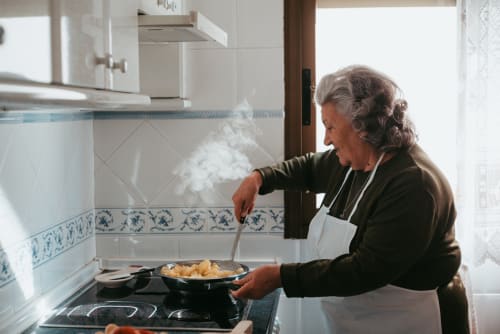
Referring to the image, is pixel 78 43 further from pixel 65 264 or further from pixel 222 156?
pixel 222 156

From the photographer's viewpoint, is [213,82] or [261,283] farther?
[213,82]

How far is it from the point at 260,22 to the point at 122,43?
1.15 meters

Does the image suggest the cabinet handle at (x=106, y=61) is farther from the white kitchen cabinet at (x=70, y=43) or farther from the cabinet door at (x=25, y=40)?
the cabinet door at (x=25, y=40)

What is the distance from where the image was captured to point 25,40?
1003 mm

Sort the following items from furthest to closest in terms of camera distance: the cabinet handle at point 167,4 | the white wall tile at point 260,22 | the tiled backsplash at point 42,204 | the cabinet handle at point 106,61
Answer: the white wall tile at point 260,22 < the cabinet handle at point 167,4 < the tiled backsplash at point 42,204 < the cabinet handle at point 106,61

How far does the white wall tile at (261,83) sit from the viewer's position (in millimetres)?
2660

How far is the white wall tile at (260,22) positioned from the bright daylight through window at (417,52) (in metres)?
0.17

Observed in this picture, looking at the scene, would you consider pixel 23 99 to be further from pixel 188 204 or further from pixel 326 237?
pixel 188 204

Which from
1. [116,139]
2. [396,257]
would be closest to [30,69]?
[396,257]

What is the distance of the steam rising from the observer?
267 centimetres

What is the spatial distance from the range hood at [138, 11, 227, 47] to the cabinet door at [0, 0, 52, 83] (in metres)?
0.76

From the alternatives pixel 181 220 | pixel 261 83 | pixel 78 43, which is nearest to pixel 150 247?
pixel 181 220

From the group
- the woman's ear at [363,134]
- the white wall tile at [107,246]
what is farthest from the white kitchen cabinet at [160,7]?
the white wall tile at [107,246]

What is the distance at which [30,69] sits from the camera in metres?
1.02
